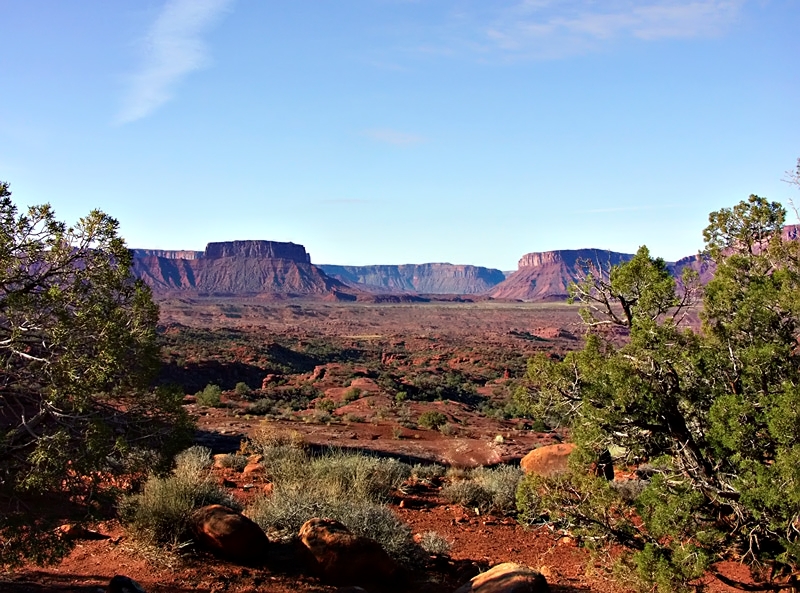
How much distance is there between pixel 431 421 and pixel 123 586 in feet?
59.9

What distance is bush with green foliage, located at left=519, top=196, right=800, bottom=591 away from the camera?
6328 mm

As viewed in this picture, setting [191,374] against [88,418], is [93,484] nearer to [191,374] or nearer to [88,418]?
[88,418]

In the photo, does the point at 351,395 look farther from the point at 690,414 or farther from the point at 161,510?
the point at 690,414

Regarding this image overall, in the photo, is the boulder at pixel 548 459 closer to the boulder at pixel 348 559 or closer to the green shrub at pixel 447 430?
the boulder at pixel 348 559

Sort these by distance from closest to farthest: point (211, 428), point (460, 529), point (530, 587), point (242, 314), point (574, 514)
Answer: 1. point (530, 587)
2. point (574, 514)
3. point (460, 529)
4. point (211, 428)
5. point (242, 314)

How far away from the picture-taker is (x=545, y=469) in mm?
13484

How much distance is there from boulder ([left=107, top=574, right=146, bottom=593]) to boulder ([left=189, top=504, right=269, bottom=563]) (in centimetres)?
135

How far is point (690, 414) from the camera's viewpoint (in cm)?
724

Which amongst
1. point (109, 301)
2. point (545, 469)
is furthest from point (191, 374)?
point (109, 301)

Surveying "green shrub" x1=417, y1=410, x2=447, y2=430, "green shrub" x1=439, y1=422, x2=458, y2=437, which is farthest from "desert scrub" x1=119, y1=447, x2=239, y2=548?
"green shrub" x1=417, y1=410, x2=447, y2=430

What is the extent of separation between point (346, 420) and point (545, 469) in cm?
1206

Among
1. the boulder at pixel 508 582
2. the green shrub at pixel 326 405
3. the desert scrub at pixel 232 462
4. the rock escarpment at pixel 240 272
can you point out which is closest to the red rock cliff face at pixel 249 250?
the rock escarpment at pixel 240 272

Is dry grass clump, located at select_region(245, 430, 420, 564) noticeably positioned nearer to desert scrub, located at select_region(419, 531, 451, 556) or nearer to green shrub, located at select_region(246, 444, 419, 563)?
green shrub, located at select_region(246, 444, 419, 563)

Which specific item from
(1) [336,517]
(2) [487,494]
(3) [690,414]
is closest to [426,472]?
(2) [487,494]
